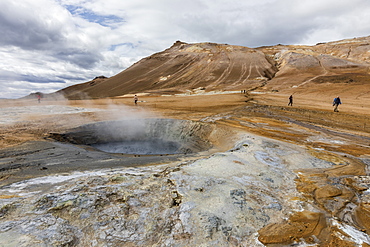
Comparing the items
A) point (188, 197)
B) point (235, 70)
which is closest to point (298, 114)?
point (188, 197)

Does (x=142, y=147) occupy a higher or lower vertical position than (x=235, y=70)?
lower

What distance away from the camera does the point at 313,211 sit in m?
3.88

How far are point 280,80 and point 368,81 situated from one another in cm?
1225

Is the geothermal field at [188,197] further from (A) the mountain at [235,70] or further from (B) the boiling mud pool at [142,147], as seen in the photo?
(A) the mountain at [235,70]

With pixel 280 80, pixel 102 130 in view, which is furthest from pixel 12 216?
pixel 280 80

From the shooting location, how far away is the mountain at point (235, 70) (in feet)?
117

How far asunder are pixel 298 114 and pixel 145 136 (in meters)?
11.5

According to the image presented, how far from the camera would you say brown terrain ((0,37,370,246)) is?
3.85 metres

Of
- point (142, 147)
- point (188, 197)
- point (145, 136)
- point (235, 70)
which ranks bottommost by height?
point (142, 147)

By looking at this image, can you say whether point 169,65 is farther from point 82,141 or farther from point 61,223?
point 61,223

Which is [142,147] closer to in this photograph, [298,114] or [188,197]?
[188,197]

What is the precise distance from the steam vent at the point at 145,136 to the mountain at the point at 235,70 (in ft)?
80.6

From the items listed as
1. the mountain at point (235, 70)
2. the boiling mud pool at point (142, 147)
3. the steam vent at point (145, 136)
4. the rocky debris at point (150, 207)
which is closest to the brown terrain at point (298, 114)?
the mountain at point (235, 70)

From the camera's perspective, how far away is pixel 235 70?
1763 inches
